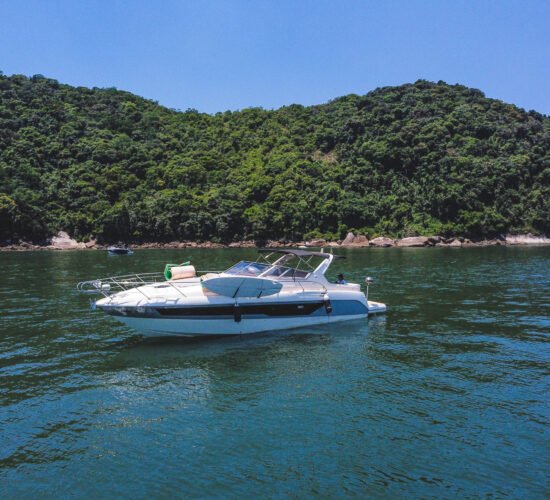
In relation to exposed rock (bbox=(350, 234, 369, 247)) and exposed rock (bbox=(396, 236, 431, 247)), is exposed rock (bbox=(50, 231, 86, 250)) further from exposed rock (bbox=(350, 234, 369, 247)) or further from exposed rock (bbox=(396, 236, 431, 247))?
exposed rock (bbox=(396, 236, 431, 247))

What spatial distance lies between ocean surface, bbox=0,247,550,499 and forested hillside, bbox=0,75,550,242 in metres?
Result: 88.4

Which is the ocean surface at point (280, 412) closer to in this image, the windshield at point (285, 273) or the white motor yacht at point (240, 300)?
the white motor yacht at point (240, 300)

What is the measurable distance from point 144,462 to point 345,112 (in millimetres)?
153388

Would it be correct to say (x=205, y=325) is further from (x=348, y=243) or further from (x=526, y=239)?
(x=526, y=239)

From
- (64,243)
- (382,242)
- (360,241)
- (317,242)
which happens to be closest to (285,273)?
(382,242)

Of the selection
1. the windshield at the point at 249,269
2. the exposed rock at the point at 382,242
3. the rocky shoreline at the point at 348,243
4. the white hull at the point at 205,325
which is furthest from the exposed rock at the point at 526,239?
the windshield at the point at 249,269

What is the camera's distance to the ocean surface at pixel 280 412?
7.54 meters

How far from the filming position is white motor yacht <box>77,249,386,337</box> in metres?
15.5

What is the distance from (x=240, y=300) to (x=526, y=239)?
102 m

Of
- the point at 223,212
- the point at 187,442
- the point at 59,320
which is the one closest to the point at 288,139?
the point at 223,212

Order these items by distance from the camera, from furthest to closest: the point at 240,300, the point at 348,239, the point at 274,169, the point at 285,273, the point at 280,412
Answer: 1. the point at 274,169
2. the point at 348,239
3. the point at 285,273
4. the point at 240,300
5. the point at 280,412

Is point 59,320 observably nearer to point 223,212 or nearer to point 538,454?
point 538,454

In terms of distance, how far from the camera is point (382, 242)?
96.2m

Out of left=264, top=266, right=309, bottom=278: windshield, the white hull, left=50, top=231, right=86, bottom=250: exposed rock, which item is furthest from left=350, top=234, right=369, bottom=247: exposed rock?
the white hull
